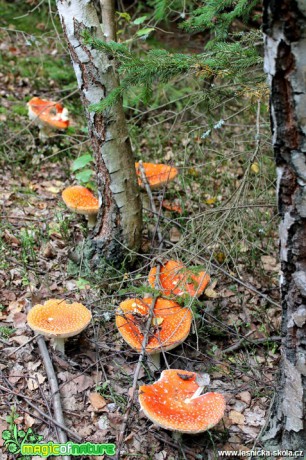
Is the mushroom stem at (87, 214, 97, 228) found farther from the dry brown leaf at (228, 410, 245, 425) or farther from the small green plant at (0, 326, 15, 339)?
the dry brown leaf at (228, 410, 245, 425)

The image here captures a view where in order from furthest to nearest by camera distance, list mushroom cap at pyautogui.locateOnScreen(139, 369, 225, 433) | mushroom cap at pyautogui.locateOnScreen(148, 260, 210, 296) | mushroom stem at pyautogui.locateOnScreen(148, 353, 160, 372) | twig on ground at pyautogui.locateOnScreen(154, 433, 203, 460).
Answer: mushroom cap at pyautogui.locateOnScreen(148, 260, 210, 296) → mushroom stem at pyautogui.locateOnScreen(148, 353, 160, 372) → twig on ground at pyautogui.locateOnScreen(154, 433, 203, 460) → mushroom cap at pyautogui.locateOnScreen(139, 369, 225, 433)

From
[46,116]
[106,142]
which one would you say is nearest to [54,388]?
[106,142]

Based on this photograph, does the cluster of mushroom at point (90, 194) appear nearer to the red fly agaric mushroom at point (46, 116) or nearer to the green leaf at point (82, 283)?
the green leaf at point (82, 283)

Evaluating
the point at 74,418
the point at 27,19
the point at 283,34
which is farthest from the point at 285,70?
the point at 27,19

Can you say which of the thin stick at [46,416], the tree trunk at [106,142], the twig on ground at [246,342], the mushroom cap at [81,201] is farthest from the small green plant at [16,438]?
the mushroom cap at [81,201]

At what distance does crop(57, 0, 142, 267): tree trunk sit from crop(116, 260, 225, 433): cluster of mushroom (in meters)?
0.57

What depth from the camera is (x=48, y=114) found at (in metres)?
6.49

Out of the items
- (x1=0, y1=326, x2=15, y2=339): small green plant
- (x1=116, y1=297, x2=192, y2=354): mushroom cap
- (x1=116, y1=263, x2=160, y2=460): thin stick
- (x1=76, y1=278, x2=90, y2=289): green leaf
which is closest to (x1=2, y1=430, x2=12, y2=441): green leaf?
(x1=116, y1=263, x2=160, y2=460): thin stick

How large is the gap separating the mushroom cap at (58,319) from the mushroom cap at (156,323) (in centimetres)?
30

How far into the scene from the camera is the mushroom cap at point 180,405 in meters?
3.01

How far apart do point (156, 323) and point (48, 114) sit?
3877 millimetres

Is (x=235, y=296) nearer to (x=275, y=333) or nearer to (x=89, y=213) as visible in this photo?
(x=275, y=333)

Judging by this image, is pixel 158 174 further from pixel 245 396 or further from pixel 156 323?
pixel 245 396

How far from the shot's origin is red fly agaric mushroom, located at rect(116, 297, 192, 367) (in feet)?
11.8
